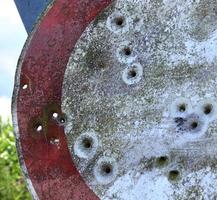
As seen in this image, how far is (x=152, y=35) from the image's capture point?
1.35 metres

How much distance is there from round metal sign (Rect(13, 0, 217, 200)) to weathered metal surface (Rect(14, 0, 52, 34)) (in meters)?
0.17

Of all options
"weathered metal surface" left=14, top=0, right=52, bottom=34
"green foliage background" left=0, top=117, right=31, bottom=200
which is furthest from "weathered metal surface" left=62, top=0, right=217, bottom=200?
"green foliage background" left=0, top=117, right=31, bottom=200

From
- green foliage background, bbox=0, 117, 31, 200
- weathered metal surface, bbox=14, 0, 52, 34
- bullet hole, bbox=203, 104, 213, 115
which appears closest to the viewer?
bullet hole, bbox=203, 104, 213, 115

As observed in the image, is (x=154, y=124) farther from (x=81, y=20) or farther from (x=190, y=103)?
(x=81, y=20)

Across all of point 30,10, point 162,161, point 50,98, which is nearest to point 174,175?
point 162,161

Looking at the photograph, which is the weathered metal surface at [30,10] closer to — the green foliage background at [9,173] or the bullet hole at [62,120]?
the bullet hole at [62,120]

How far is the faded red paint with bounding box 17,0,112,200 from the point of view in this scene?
1379 mm

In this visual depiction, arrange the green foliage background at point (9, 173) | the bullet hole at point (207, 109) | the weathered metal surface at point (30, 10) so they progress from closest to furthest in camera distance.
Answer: the bullet hole at point (207, 109) → the weathered metal surface at point (30, 10) → the green foliage background at point (9, 173)

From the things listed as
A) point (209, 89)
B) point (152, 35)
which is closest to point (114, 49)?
point (152, 35)

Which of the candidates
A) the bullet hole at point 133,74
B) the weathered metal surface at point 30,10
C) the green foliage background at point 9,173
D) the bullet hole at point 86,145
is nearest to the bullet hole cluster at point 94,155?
the bullet hole at point 86,145

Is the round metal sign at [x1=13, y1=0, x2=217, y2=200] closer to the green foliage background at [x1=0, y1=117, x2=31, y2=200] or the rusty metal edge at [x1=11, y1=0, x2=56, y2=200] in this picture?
the rusty metal edge at [x1=11, y1=0, x2=56, y2=200]

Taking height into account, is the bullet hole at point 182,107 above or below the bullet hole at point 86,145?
above

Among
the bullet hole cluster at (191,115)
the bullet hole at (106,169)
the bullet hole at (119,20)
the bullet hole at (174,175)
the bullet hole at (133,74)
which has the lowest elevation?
the bullet hole at (174,175)

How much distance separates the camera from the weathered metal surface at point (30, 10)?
156 cm
